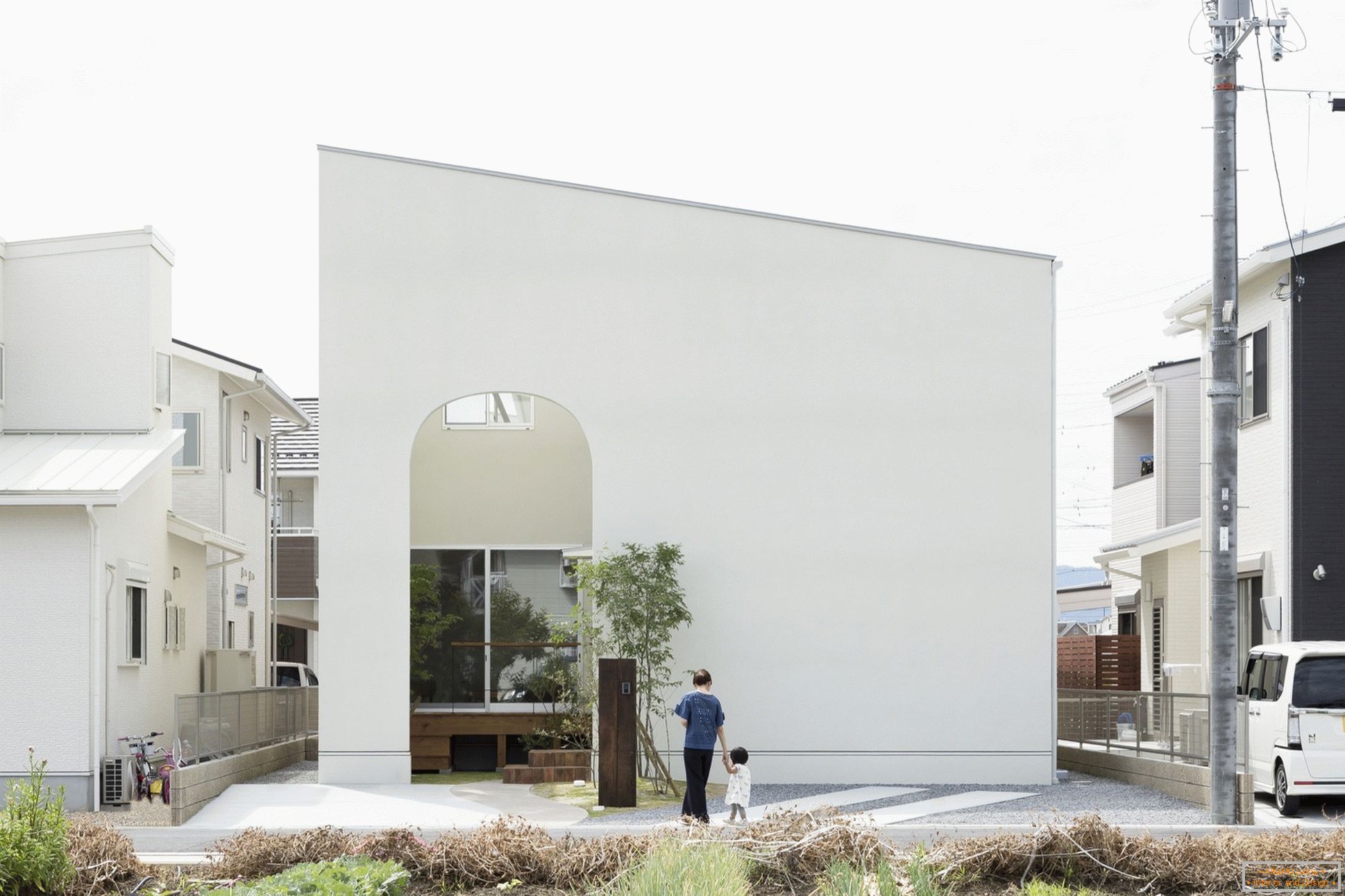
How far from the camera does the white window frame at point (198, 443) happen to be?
2645 centimetres

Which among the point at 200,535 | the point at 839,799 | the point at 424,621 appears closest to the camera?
the point at 839,799

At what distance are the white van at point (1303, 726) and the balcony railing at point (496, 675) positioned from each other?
9147mm

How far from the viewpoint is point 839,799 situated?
16734 millimetres

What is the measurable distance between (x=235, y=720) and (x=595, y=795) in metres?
5.15

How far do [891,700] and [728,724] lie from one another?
207 centimetres

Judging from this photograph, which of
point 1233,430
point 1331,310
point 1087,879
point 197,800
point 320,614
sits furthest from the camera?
point 1331,310

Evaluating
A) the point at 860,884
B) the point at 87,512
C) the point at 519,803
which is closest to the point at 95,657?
the point at 87,512

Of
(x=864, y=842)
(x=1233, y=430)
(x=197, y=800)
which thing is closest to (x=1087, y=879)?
(x=864, y=842)

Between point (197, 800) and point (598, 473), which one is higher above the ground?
point (598, 473)

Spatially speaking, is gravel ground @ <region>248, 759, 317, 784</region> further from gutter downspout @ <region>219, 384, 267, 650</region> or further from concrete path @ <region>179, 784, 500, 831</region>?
gutter downspout @ <region>219, 384, 267, 650</region>

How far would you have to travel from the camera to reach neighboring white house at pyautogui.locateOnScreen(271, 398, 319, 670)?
36938 millimetres

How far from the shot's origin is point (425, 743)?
20.8 m

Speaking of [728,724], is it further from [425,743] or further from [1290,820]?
[1290,820]

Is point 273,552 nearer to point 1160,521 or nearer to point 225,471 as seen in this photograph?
point 225,471
